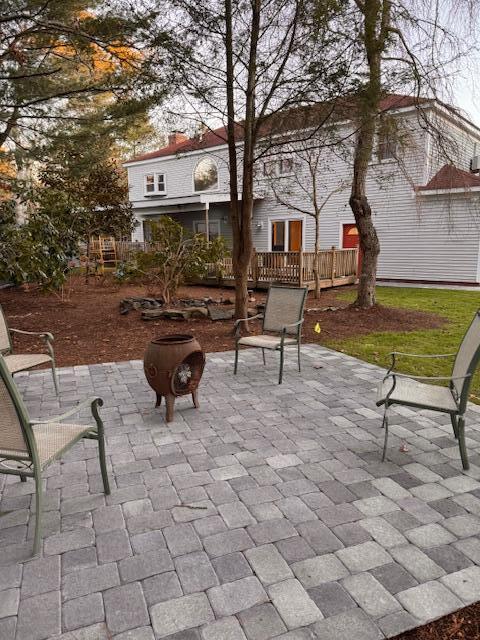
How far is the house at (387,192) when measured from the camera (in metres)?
7.88

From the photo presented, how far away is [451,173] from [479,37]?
236 cm

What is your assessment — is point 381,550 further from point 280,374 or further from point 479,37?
point 479,37

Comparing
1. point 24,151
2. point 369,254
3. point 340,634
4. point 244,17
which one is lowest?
point 340,634

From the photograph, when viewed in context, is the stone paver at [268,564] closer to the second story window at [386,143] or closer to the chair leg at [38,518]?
the chair leg at [38,518]

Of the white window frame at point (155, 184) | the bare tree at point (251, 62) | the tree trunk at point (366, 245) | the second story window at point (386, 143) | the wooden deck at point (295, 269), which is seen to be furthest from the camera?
the white window frame at point (155, 184)

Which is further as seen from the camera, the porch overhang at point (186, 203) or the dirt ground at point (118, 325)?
the porch overhang at point (186, 203)

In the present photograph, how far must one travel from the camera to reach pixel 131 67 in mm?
7344

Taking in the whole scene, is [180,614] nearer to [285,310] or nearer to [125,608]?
[125,608]

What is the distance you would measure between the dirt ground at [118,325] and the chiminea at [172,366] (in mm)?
2540

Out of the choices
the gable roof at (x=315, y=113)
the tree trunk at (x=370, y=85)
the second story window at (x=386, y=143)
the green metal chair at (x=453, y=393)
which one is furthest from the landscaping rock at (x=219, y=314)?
the green metal chair at (x=453, y=393)

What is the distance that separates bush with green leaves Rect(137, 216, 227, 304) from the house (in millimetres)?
1898

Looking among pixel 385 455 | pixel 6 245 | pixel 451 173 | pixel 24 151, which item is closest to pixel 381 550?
pixel 385 455

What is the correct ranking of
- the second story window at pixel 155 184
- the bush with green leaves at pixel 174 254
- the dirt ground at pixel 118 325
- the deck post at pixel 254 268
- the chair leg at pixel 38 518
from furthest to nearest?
the second story window at pixel 155 184 → the deck post at pixel 254 268 → the bush with green leaves at pixel 174 254 → the dirt ground at pixel 118 325 → the chair leg at pixel 38 518

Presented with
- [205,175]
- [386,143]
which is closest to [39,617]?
[386,143]
